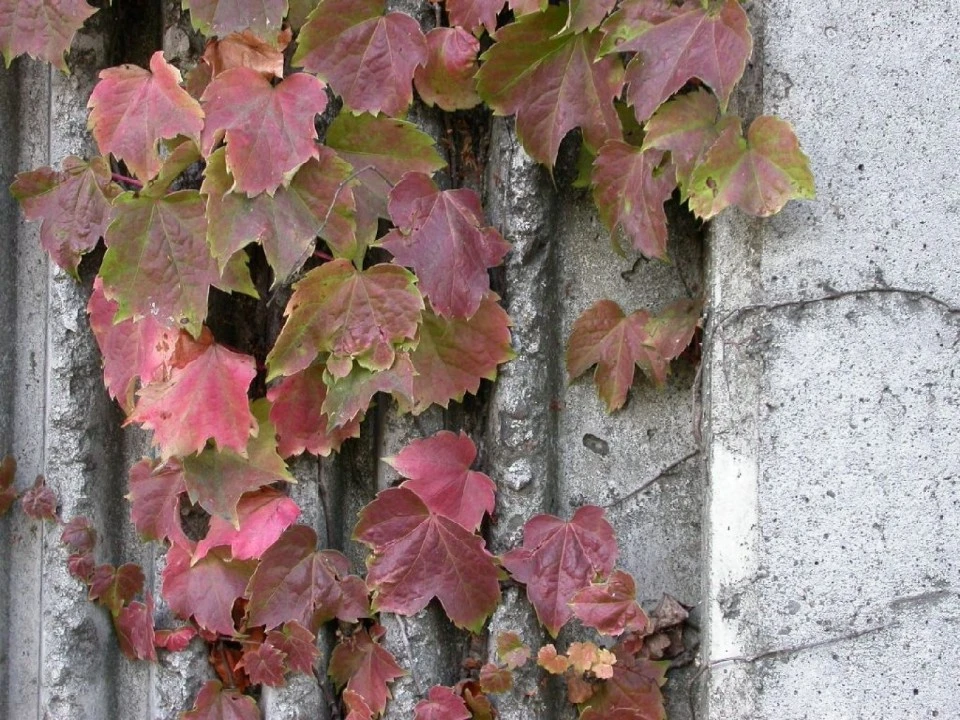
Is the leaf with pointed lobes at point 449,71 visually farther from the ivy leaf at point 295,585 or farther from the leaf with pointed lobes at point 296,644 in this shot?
the leaf with pointed lobes at point 296,644

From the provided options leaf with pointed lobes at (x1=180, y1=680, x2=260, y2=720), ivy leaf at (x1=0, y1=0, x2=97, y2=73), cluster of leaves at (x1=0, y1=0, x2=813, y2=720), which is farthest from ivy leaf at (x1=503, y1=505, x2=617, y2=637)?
ivy leaf at (x1=0, y1=0, x2=97, y2=73)

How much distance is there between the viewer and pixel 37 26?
4.11 ft

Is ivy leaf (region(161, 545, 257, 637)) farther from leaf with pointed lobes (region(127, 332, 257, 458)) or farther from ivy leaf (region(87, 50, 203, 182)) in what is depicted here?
ivy leaf (region(87, 50, 203, 182))

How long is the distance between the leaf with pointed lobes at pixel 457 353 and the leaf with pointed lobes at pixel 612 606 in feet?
0.99

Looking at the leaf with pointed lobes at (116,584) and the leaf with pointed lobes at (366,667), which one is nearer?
the leaf with pointed lobes at (366,667)

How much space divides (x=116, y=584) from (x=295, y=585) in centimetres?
32

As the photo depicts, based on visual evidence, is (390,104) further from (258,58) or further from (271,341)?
(271,341)

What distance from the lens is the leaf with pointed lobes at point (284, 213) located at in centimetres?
114

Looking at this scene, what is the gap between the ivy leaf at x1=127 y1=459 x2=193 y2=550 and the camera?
1256 mm

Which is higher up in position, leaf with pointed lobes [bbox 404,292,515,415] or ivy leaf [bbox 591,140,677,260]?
ivy leaf [bbox 591,140,677,260]

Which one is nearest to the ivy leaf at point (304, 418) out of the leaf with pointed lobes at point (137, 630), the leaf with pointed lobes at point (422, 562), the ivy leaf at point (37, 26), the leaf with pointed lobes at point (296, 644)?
the leaf with pointed lobes at point (422, 562)

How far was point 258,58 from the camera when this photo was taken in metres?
1.17

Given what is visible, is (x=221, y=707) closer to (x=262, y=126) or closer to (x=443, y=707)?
(x=443, y=707)

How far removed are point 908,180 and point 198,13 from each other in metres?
0.90
